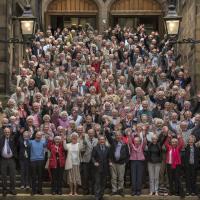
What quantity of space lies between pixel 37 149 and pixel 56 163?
653 millimetres

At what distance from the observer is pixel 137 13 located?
43562 mm

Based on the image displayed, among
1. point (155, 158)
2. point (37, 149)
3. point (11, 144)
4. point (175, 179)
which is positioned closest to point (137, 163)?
point (155, 158)

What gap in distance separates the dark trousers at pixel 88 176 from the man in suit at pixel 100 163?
0.94 ft

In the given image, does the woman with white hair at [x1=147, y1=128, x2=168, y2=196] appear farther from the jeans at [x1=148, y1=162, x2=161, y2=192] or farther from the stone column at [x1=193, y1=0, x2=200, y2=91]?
the stone column at [x1=193, y1=0, x2=200, y2=91]

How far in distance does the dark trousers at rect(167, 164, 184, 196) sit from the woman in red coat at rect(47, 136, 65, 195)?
9.72 feet

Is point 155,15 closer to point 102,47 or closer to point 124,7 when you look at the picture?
point 124,7

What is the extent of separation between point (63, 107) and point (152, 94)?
3005 millimetres

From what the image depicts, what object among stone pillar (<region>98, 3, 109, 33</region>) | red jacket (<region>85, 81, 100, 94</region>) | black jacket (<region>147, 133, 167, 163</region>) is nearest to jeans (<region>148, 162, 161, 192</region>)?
black jacket (<region>147, 133, 167, 163</region>)

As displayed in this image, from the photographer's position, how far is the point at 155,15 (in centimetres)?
4359

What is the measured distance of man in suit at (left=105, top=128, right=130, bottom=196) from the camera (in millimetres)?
20359

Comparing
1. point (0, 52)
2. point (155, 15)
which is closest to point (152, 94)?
point (0, 52)

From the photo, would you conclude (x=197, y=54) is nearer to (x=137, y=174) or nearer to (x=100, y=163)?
(x=137, y=174)

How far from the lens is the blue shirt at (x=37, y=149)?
2022cm

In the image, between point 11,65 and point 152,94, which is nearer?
point 152,94
